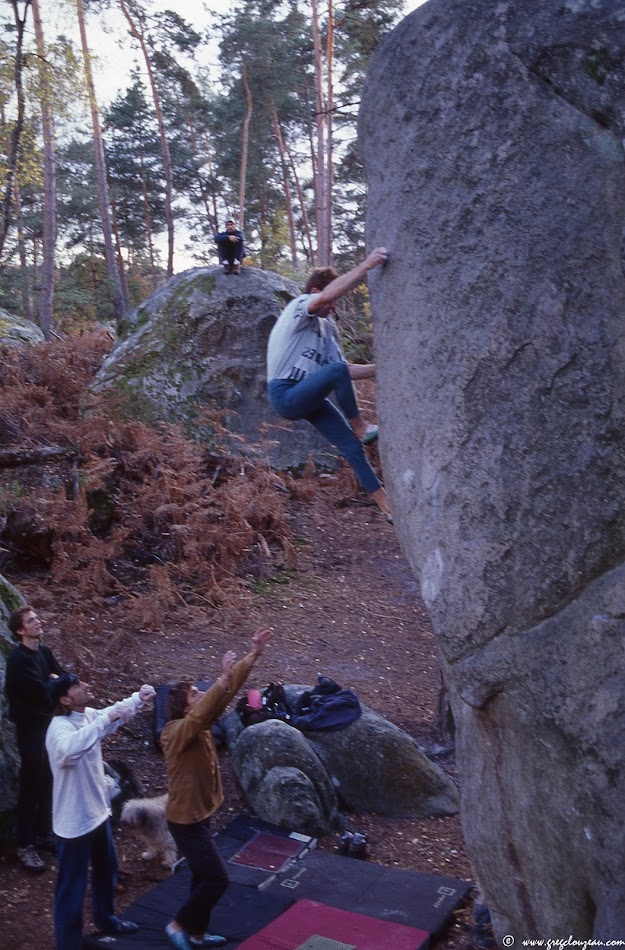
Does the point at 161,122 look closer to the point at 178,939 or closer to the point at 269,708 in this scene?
the point at 269,708

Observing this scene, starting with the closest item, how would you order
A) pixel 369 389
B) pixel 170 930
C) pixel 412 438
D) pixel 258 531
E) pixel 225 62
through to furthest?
pixel 412 438, pixel 170 930, pixel 258 531, pixel 369 389, pixel 225 62

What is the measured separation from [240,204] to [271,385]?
72.2 feet

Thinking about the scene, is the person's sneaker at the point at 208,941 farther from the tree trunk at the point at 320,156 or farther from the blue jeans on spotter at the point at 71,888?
the tree trunk at the point at 320,156

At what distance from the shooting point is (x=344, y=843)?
6781mm

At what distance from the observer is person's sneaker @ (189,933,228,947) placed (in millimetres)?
5375

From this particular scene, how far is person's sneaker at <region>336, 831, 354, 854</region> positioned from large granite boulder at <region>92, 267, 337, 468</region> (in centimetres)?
776

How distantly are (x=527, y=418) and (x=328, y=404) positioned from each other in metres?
2.16

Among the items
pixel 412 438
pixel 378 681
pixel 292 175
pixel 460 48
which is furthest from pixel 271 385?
pixel 292 175

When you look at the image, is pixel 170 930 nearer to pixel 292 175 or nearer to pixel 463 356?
pixel 463 356

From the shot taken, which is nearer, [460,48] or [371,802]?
[460,48]

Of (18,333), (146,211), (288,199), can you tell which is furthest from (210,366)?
A: (146,211)

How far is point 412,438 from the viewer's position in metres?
4.34

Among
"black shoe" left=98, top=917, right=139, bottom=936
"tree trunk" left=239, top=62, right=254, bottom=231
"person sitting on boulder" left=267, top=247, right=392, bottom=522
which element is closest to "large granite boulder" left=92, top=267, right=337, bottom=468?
"person sitting on boulder" left=267, top=247, right=392, bottom=522

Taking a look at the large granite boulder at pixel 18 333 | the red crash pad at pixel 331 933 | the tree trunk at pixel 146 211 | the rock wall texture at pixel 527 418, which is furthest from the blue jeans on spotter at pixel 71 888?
the tree trunk at pixel 146 211
